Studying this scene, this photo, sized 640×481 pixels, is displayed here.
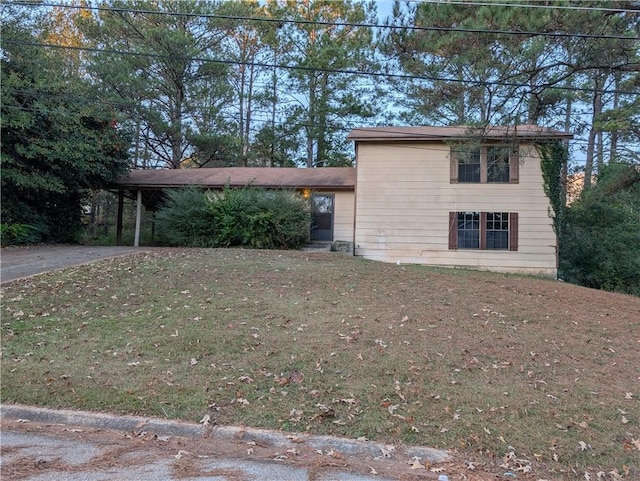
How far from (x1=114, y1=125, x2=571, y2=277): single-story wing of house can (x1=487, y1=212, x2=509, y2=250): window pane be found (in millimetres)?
31

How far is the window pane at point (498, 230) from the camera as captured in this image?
554 inches

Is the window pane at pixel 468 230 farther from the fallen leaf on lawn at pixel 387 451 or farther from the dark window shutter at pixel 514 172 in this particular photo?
the fallen leaf on lawn at pixel 387 451

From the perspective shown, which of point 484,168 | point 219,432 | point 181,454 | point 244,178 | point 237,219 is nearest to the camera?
point 181,454

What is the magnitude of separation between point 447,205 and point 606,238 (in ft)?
21.8

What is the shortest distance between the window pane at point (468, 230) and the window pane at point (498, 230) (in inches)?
14.8

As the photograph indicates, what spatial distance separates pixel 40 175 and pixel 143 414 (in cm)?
1331

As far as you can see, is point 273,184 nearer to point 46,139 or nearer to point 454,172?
point 454,172

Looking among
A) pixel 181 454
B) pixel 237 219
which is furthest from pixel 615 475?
pixel 237 219

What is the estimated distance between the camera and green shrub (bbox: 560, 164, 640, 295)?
15375 mm

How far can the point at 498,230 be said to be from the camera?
46.4 ft

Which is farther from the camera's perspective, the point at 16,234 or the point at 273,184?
the point at 273,184

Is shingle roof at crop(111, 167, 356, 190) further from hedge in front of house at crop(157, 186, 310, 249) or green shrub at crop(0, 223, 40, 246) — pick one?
green shrub at crop(0, 223, 40, 246)

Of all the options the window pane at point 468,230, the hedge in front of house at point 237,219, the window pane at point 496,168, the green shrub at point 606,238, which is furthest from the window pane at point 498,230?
the hedge in front of house at point 237,219

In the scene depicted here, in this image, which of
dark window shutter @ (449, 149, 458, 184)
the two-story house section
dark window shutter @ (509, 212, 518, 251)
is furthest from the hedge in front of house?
dark window shutter @ (509, 212, 518, 251)
